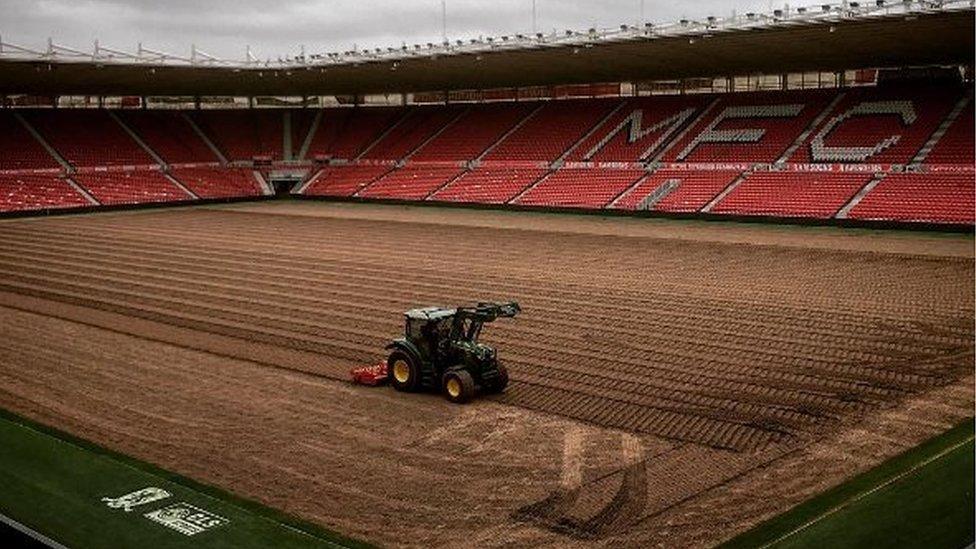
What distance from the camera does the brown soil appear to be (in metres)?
9.94

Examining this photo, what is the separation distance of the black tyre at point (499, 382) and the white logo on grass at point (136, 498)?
5183 millimetres

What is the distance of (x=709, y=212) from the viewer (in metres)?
40.0

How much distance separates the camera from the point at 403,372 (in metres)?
14.0

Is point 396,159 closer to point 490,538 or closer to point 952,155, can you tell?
point 952,155

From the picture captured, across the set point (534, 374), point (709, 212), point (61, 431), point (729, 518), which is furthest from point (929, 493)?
point (709, 212)

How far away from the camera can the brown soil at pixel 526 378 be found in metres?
9.94

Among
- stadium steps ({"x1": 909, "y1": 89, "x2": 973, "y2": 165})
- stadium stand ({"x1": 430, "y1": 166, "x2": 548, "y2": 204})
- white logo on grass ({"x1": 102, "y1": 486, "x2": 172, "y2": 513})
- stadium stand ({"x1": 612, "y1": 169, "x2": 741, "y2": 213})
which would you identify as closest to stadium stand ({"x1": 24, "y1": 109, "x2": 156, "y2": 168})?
stadium stand ({"x1": 430, "y1": 166, "x2": 548, "y2": 204})

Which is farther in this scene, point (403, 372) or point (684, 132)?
point (684, 132)

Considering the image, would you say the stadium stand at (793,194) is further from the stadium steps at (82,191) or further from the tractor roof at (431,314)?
the stadium steps at (82,191)

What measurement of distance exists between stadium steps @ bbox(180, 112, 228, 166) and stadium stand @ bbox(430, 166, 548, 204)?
17.8 metres

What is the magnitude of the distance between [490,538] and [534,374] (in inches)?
245

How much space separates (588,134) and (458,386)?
39.6 m

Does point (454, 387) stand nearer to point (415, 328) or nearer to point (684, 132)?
point (415, 328)

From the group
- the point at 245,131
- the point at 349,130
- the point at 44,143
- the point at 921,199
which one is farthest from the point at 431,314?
the point at 245,131
